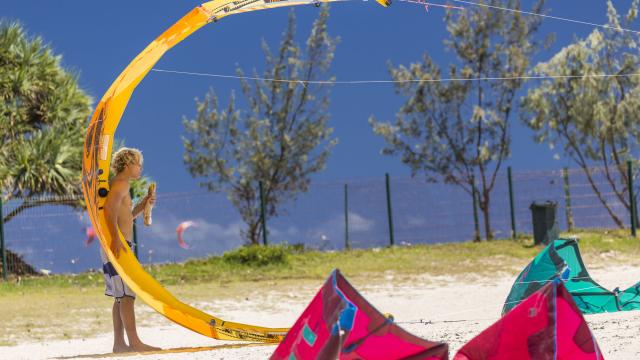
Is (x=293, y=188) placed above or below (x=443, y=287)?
above

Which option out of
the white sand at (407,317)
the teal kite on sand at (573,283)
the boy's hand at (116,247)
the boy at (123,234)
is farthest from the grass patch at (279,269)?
the teal kite on sand at (573,283)

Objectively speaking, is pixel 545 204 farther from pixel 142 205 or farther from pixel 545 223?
pixel 142 205

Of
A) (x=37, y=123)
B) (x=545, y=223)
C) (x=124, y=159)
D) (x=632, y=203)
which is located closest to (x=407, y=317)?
(x=124, y=159)

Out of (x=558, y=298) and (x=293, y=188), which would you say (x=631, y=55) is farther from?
(x=558, y=298)

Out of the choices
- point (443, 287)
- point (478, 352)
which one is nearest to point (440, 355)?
point (478, 352)

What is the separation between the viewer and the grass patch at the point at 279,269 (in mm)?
12445

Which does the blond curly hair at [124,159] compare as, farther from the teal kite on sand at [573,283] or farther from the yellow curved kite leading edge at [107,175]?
the teal kite on sand at [573,283]

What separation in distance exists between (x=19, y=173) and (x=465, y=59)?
11363 millimetres

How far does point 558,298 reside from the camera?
154 inches

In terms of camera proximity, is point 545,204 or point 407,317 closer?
Result: point 407,317

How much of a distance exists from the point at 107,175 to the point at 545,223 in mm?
12619

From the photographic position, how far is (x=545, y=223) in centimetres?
1734

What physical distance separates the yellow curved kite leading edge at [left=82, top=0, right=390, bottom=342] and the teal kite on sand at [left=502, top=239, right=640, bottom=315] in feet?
6.77

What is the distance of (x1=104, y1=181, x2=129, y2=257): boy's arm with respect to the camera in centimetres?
654
